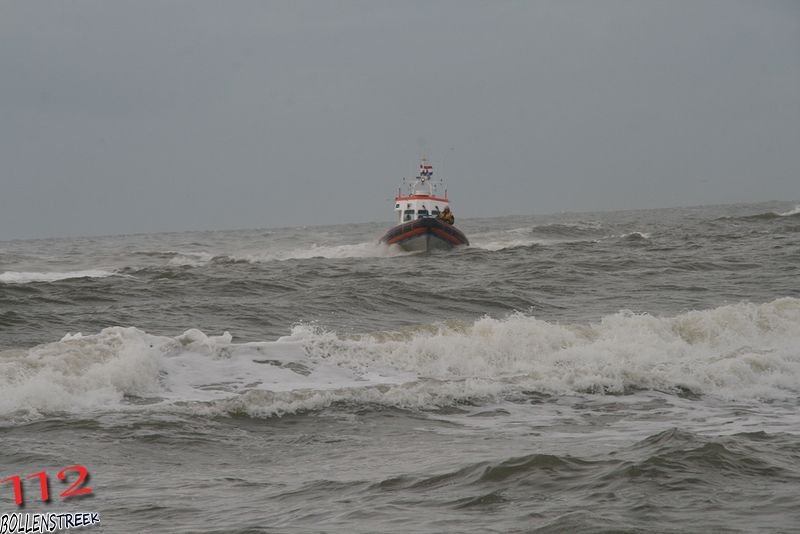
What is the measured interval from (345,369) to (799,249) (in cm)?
1835

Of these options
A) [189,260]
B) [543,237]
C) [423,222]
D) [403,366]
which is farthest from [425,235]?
[403,366]

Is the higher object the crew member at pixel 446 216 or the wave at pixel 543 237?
the crew member at pixel 446 216

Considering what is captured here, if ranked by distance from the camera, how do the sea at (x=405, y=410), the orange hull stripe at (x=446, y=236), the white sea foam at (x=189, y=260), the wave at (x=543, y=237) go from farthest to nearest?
the wave at (x=543, y=237), the white sea foam at (x=189, y=260), the orange hull stripe at (x=446, y=236), the sea at (x=405, y=410)

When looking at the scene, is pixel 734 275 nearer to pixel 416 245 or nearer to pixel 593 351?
pixel 593 351

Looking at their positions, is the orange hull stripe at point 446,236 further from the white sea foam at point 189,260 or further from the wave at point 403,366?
the wave at point 403,366

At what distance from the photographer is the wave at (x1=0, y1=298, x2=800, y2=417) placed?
903cm

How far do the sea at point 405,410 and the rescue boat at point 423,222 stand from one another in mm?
13771

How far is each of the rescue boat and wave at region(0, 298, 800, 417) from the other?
18887mm

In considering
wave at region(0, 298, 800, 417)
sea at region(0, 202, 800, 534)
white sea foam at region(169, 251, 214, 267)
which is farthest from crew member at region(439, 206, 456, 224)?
wave at region(0, 298, 800, 417)

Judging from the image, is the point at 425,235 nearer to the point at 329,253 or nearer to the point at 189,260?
the point at 329,253

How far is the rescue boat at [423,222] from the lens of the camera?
3200cm

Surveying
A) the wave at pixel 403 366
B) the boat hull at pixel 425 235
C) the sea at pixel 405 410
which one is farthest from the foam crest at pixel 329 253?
the wave at pixel 403 366

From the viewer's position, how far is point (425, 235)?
3181 cm

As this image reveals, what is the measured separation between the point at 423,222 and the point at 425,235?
1.73ft
